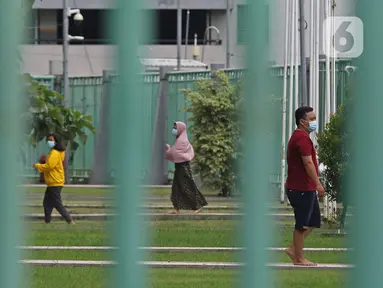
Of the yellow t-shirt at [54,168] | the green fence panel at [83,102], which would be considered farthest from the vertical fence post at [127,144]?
the green fence panel at [83,102]

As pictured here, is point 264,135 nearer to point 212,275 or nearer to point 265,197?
point 265,197

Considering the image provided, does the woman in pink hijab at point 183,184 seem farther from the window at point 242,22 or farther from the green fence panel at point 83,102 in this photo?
the window at point 242,22

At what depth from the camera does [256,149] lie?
1992 millimetres

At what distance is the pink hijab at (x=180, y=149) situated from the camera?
24.3 meters

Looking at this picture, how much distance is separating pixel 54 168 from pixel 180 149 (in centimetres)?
327

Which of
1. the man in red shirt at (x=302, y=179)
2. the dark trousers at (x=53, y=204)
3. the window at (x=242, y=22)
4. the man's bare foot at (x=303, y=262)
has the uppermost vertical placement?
the window at (x=242, y=22)

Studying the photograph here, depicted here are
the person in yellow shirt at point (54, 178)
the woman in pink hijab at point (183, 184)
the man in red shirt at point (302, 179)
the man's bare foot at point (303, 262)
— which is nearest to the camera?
the man's bare foot at point (303, 262)

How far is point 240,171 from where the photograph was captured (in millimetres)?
1992

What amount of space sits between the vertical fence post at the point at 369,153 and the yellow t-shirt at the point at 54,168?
64.5 ft

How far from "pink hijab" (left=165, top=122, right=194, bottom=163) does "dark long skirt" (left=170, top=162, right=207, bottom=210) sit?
30 cm

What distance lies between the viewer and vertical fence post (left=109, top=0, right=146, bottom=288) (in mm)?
1953

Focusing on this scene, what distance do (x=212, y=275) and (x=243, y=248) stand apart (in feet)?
33.2

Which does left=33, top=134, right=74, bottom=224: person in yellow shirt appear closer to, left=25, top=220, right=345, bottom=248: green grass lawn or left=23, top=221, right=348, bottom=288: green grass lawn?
left=25, top=220, right=345, bottom=248: green grass lawn

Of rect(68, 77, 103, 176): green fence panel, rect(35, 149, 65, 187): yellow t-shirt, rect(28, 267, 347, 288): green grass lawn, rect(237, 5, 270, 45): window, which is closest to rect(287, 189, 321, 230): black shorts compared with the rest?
rect(28, 267, 347, 288): green grass lawn
